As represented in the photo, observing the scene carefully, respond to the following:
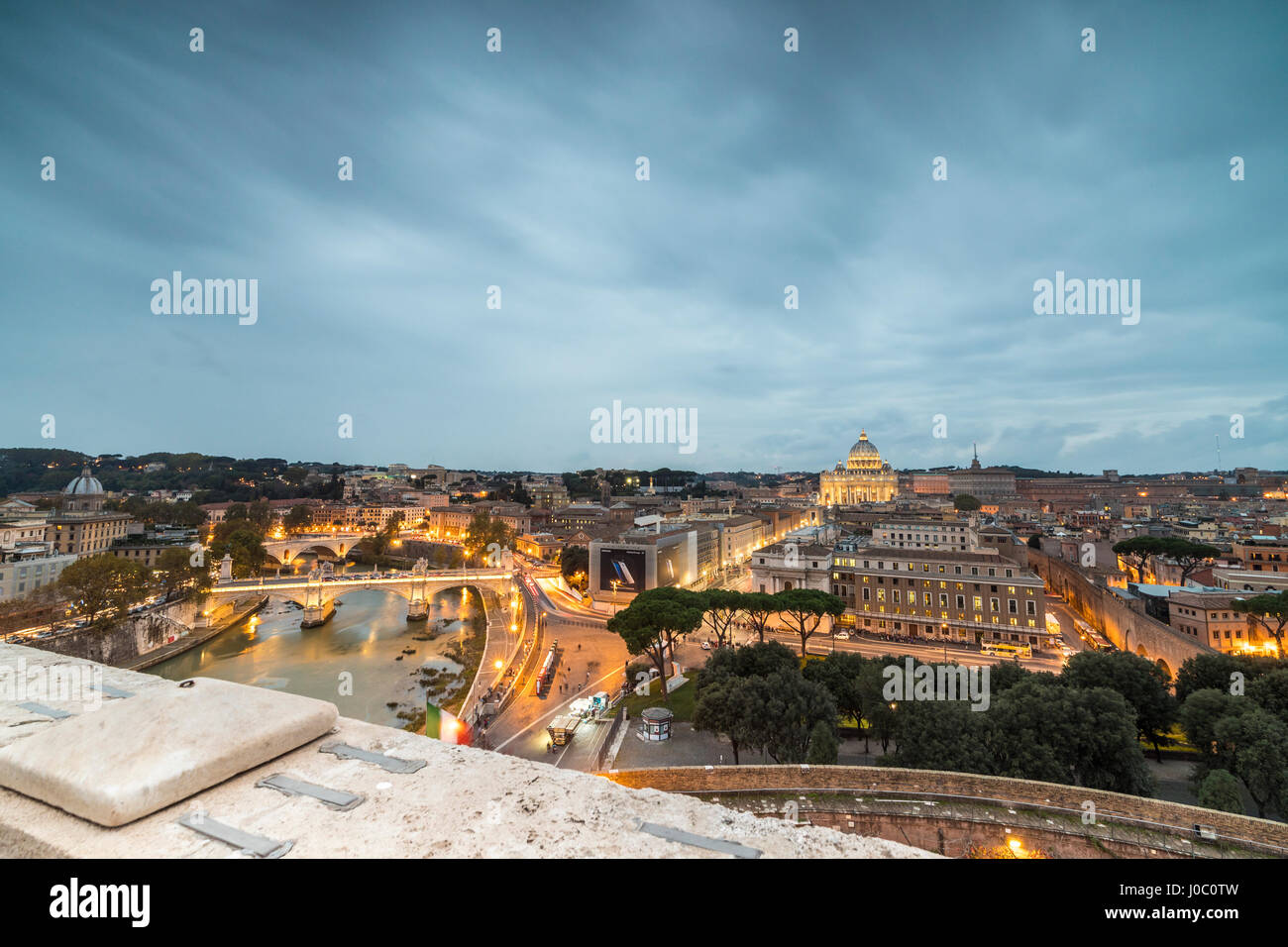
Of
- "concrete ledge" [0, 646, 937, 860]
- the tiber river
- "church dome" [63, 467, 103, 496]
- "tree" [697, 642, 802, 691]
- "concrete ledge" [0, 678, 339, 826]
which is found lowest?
the tiber river

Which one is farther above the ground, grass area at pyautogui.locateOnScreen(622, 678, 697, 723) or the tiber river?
grass area at pyautogui.locateOnScreen(622, 678, 697, 723)

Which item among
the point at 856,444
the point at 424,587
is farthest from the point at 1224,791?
the point at 856,444

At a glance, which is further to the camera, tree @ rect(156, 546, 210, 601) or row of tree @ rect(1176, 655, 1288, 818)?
tree @ rect(156, 546, 210, 601)

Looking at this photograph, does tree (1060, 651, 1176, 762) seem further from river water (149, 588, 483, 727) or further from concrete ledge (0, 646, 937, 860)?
river water (149, 588, 483, 727)

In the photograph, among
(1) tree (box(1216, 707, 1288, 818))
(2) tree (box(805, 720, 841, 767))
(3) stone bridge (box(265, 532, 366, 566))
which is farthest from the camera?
(3) stone bridge (box(265, 532, 366, 566))

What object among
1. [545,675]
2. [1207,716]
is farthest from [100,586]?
[1207,716]

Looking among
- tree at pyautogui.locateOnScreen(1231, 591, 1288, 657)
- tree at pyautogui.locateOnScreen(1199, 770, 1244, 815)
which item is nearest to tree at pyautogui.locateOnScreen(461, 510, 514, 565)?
tree at pyautogui.locateOnScreen(1199, 770, 1244, 815)

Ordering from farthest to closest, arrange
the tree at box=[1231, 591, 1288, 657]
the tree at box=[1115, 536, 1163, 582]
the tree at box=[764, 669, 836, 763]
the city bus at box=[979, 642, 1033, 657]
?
the tree at box=[1115, 536, 1163, 582], the city bus at box=[979, 642, 1033, 657], the tree at box=[1231, 591, 1288, 657], the tree at box=[764, 669, 836, 763]
